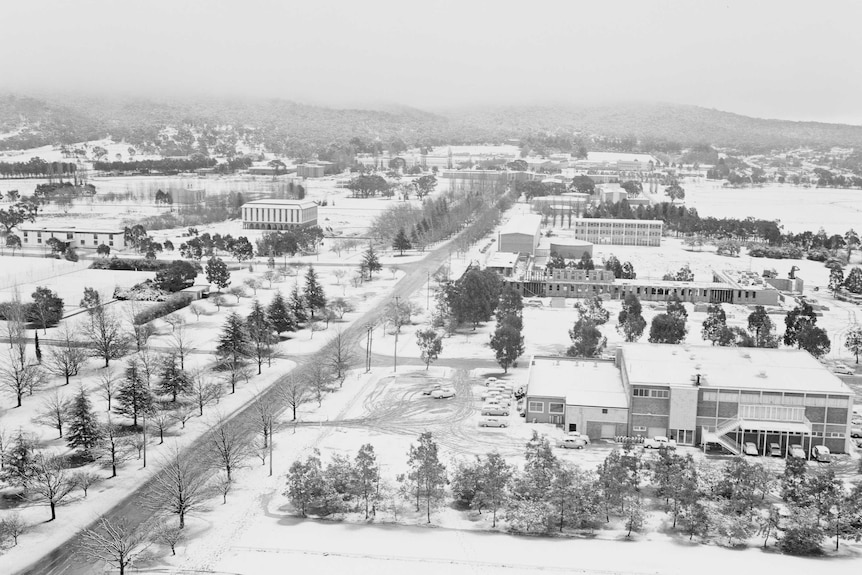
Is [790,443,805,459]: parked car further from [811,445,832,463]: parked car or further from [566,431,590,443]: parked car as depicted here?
[566,431,590,443]: parked car

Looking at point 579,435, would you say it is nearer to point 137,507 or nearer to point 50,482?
point 137,507

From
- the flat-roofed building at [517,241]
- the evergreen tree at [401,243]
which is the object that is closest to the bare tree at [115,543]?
the flat-roofed building at [517,241]

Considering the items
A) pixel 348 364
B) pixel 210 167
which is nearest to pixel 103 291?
pixel 348 364

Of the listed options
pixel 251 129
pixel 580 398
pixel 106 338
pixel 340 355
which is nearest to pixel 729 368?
pixel 580 398

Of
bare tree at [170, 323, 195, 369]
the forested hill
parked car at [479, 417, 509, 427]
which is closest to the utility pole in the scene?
parked car at [479, 417, 509, 427]

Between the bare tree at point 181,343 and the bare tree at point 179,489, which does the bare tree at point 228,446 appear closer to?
the bare tree at point 179,489

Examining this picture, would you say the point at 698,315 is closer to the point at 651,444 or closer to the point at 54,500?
the point at 651,444
